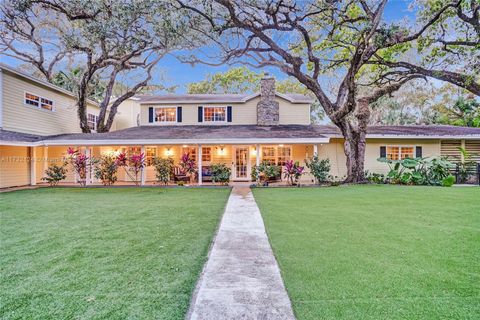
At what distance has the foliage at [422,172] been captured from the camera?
13.0 metres

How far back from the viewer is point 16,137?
12258 millimetres

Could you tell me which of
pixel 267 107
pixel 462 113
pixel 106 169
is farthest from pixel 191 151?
pixel 462 113

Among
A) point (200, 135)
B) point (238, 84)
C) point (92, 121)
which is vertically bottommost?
point (200, 135)

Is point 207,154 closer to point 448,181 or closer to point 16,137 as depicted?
point 16,137

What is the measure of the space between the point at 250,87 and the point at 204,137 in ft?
51.6

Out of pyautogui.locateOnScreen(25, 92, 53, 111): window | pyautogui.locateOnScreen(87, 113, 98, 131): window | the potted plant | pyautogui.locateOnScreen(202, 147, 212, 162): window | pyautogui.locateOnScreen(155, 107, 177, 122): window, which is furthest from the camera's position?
pyautogui.locateOnScreen(87, 113, 98, 131): window

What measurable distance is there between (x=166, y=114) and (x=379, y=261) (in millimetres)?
15834

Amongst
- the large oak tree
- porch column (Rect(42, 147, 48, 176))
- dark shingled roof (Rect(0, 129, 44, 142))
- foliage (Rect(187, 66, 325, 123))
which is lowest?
porch column (Rect(42, 147, 48, 176))

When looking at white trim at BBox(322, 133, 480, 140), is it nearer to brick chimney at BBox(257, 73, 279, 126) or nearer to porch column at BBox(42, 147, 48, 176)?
brick chimney at BBox(257, 73, 279, 126)

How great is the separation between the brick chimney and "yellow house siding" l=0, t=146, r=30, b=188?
12.4m

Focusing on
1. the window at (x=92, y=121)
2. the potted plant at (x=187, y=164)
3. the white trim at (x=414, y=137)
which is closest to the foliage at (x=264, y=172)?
the potted plant at (x=187, y=164)

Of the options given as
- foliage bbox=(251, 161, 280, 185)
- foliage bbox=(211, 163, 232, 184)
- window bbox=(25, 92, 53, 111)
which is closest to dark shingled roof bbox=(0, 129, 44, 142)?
window bbox=(25, 92, 53, 111)

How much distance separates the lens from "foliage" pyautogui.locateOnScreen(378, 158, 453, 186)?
42.7ft

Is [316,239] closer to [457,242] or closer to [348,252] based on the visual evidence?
[348,252]
